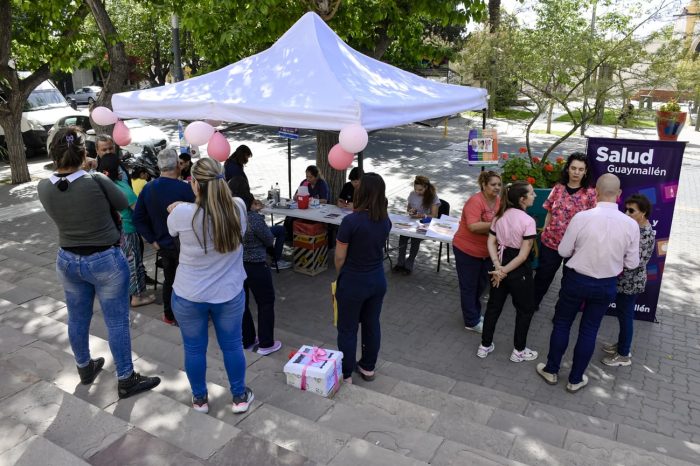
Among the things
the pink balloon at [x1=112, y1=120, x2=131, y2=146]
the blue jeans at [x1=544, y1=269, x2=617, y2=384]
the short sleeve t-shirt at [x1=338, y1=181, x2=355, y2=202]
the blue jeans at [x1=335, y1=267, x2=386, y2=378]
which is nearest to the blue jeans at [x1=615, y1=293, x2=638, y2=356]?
the blue jeans at [x1=544, y1=269, x2=617, y2=384]

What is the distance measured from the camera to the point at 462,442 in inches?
→ 130

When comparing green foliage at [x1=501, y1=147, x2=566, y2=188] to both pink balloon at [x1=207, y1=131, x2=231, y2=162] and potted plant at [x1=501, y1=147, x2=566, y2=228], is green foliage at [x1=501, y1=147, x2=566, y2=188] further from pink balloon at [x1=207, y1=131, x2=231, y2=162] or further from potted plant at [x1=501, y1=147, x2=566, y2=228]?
pink balloon at [x1=207, y1=131, x2=231, y2=162]

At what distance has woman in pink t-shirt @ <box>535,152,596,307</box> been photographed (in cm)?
498

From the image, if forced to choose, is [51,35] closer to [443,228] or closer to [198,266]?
[443,228]

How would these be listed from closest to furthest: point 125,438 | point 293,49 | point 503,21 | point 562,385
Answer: point 125,438 < point 562,385 < point 293,49 < point 503,21

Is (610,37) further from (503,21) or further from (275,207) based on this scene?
(275,207)

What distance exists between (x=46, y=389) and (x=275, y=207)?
4.19 meters

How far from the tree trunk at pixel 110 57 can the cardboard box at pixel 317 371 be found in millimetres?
6629

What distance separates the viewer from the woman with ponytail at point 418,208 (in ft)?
21.9

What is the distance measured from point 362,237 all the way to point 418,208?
3291mm

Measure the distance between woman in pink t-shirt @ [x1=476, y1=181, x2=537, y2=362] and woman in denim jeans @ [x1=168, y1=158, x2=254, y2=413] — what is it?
2.25 meters

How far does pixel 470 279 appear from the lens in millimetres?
5176

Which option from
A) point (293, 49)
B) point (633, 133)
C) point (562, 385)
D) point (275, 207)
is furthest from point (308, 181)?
point (633, 133)

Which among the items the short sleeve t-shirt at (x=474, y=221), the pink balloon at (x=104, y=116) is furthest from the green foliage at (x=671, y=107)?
the pink balloon at (x=104, y=116)
